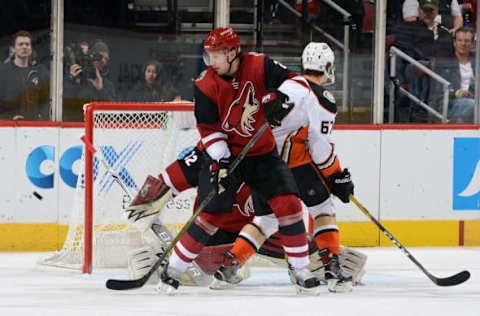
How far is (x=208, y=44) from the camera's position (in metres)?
4.40

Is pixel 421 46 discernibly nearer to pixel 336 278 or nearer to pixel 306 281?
pixel 336 278

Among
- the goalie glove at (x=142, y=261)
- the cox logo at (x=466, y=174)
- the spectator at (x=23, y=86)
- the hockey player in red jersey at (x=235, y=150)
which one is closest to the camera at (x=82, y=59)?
the spectator at (x=23, y=86)

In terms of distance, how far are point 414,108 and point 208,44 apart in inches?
118

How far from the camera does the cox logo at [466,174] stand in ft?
22.9

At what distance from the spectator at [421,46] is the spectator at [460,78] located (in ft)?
0.20

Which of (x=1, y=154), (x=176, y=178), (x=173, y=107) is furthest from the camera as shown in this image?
(x=1, y=154)

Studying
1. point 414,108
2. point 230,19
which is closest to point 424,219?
point 414,108

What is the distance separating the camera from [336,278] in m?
4.74

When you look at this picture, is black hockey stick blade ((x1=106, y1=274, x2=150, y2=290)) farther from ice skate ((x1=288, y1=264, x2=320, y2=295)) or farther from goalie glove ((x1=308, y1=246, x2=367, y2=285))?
goalie glove ((x1=308, y1=246, x2=367, y2=285))

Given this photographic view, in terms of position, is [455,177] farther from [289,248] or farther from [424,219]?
[289,248]

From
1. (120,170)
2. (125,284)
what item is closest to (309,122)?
(125,284)

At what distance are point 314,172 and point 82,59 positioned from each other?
7.86 ft

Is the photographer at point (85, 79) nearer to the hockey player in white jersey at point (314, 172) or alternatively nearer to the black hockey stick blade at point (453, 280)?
the hockey player in white jersey at point (314, 172)

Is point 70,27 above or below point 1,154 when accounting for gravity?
above
